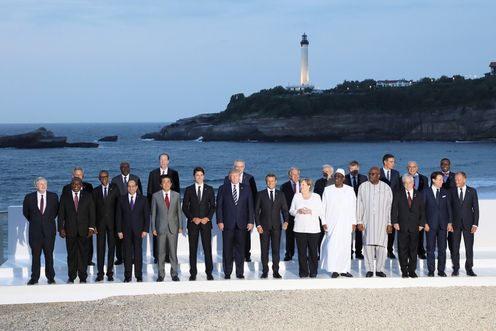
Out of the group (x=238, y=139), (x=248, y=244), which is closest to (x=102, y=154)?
(x=238, y=139)

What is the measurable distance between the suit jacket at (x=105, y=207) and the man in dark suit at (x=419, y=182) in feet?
12.1

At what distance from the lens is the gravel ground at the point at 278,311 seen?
8719mm

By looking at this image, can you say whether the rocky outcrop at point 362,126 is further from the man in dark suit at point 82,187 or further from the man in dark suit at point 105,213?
the man in dark suit at point 105,213

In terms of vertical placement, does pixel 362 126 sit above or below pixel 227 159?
above

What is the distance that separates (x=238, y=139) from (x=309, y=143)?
33.5 ft

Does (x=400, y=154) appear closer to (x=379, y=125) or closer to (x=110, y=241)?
(x=379, y=125)

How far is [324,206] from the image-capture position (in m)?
10.6

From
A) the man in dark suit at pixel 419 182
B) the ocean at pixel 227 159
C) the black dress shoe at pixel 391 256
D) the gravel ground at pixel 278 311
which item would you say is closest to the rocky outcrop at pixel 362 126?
the ocean at pixel 227 159

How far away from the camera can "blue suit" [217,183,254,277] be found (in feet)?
34.4

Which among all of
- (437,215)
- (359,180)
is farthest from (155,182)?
(437,215)

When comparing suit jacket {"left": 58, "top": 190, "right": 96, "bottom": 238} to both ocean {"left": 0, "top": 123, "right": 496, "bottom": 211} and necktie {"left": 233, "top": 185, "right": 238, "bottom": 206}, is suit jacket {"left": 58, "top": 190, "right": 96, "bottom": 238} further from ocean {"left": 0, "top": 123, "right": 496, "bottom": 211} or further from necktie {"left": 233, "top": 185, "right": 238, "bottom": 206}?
ocean {"left": 0, "top": 123, "right": 496, "bottom": 211}

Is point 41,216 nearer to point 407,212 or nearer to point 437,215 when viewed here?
point 407,212

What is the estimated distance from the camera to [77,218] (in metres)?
10.2

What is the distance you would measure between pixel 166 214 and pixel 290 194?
6.34 feet
